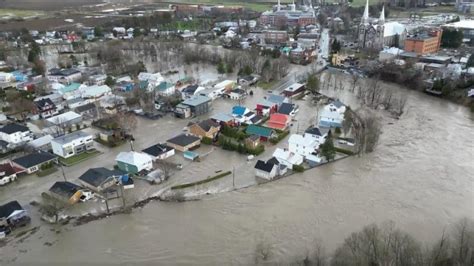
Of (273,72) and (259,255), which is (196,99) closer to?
(273,72)

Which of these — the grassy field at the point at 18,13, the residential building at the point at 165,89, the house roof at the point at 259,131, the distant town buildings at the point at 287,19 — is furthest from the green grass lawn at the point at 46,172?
the grassy field at the point at 18,13

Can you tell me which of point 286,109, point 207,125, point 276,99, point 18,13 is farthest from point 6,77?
point 18,13

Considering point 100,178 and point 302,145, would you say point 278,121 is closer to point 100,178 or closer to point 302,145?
point 302,145

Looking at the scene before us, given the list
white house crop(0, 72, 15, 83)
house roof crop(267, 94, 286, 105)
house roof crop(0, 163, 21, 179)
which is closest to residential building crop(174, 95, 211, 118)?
house roof crop(267, 94, 286, 105)

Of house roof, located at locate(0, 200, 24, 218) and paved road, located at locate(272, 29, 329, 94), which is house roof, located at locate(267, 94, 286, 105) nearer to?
paved road, located at locate(272, 29, 329, 94)

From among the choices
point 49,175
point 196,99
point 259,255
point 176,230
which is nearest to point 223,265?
point 259,255

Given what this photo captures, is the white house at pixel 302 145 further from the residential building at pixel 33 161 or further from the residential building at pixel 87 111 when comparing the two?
the residential building at pixel 87 111
